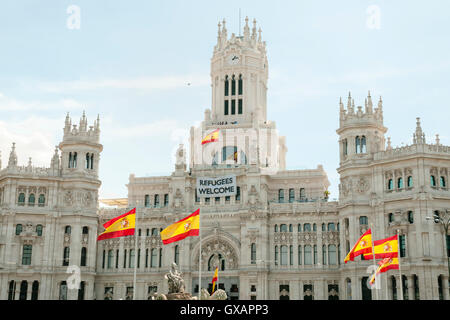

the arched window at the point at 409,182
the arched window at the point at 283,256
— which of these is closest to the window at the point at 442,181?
the arched window at the point at 409,182

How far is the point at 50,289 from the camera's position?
283 feet

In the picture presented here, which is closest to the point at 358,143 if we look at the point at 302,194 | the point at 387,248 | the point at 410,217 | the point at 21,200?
the point at 410,217

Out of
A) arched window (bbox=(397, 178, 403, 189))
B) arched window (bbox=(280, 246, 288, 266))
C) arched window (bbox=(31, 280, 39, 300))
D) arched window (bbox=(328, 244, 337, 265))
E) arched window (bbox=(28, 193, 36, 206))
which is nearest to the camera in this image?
arched window (bbox=(397, 178, 403, 189))

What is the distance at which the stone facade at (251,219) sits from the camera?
3022 inches

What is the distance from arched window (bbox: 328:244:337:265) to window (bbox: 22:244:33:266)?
43.1 m

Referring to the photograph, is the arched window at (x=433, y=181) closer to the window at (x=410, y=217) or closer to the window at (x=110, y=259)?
the window at (x=410, y=217)

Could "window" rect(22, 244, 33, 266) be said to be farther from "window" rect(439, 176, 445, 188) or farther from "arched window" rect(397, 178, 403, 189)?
"window" rect(439, 176, 445, 188)

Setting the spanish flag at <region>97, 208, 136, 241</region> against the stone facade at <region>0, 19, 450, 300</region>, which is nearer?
the spanish flag at <region>97, 208, 136, 241</region>

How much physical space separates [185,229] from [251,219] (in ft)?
95.0

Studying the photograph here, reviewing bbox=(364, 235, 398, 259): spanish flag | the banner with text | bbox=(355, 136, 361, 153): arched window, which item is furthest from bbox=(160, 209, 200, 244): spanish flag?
bbox=(355, 136, 361, 153): arched window

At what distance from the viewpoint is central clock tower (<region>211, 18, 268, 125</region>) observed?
107 meters

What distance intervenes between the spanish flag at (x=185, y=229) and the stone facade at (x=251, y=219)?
27.9m

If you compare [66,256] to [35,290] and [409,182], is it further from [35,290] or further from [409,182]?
[409,182]

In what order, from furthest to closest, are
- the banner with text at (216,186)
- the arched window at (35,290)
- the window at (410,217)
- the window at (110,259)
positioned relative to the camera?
the window at (110,259)
the banner with text at (216,186)
the arched window at (35,290)
the window at (410,217)
